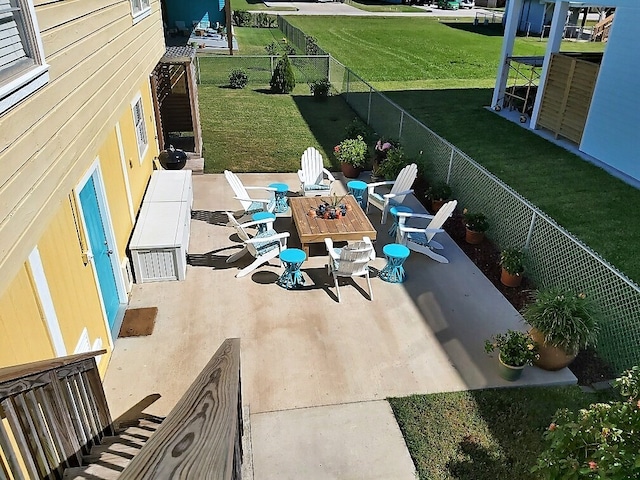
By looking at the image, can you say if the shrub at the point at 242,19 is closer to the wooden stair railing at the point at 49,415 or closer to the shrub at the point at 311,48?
the shrub at the point at 311,48

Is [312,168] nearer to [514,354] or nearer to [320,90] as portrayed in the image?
[514,354]

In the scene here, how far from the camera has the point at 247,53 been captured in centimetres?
2511

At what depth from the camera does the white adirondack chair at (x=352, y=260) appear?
6.59 m

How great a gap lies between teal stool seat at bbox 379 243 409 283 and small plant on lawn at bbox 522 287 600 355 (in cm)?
209

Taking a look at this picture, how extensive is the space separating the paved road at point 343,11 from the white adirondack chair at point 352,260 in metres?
39.4

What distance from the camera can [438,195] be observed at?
9.27 m

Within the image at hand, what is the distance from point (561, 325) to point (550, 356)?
0.43 metres

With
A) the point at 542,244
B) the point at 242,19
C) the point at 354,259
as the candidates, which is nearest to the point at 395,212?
the point at 354,259

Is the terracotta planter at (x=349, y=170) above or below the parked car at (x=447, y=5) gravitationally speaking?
below

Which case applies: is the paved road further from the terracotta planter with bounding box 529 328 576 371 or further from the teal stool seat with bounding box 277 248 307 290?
the terracotta planter with bounding box 529 328 576 371

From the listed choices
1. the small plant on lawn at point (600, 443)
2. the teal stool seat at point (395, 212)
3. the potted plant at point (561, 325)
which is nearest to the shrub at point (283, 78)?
the teal stool seat at point (395, 212)

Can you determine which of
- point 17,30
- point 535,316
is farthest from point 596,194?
point 17,30

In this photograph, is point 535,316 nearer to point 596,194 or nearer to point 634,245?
point 634,245

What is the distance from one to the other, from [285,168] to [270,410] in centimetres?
726
